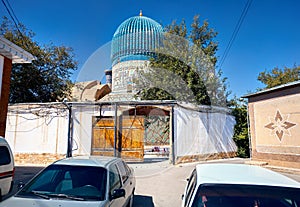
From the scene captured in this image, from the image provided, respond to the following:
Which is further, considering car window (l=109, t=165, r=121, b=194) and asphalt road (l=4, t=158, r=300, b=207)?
asphalt road (l=4, t=158, r=300, b=207)

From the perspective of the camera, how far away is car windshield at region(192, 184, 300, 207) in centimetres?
239

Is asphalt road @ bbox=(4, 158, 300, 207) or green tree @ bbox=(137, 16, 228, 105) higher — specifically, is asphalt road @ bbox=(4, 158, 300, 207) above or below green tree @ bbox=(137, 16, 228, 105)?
below

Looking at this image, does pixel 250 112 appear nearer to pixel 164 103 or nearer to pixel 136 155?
pixel 164 103

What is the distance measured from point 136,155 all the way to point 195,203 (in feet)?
30.6

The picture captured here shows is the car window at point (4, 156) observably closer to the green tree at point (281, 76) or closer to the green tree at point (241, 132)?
the green tree at point (241, 132)

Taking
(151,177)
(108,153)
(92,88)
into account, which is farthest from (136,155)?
(92,88)

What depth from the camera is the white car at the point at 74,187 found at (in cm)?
287

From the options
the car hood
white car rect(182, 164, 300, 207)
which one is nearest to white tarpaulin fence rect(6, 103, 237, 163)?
the car hood

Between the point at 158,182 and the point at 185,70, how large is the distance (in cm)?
864

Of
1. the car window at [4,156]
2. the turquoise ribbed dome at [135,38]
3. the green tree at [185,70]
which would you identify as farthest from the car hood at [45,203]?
the turquoise ribbed dome at [135,38]

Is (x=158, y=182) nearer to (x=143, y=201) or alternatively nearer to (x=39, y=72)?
(x=143, y=201)

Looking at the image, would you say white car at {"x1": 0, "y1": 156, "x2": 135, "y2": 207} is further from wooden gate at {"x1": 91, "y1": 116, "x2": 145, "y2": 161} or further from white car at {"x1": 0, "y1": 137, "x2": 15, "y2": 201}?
wooden gate at {"x1": 91, "y1": 116, "x2": 145, "y2": 161}

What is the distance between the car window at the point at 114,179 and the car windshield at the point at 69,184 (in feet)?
0.43

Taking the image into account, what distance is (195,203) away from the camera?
2.45m
